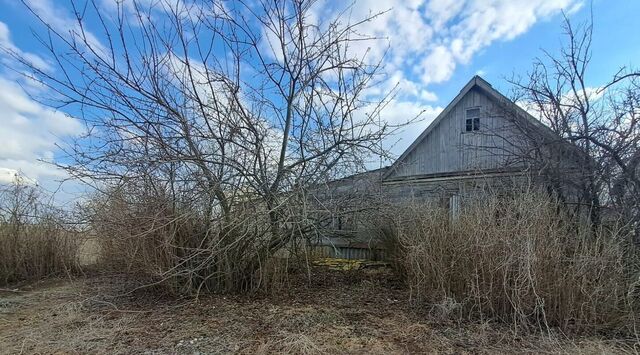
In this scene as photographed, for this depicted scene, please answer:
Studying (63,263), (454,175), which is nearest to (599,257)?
(454,175)

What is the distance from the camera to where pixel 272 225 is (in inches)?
215

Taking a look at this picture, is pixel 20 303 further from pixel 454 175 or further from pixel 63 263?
pixel 454 175

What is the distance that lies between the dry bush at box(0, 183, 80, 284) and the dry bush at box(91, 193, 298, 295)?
3075mm

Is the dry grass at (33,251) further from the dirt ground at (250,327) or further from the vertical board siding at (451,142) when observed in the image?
the vertical board siding at (451,142)

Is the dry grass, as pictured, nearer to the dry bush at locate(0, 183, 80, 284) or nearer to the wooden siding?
the dry bush at locate(0, 183, 80, 284)

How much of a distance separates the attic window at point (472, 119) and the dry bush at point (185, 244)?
9.14m

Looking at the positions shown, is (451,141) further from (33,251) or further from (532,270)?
(33,251)

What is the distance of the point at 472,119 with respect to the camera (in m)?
12.5

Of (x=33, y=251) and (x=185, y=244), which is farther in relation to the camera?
(x=33, y=251)

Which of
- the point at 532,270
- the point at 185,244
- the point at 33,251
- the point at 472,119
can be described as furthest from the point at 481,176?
the point at 33,251

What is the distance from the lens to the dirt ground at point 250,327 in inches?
148

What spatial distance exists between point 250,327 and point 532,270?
10.4ft

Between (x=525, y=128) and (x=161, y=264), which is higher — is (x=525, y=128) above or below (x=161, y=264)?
above

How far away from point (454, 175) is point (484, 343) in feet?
27.4
